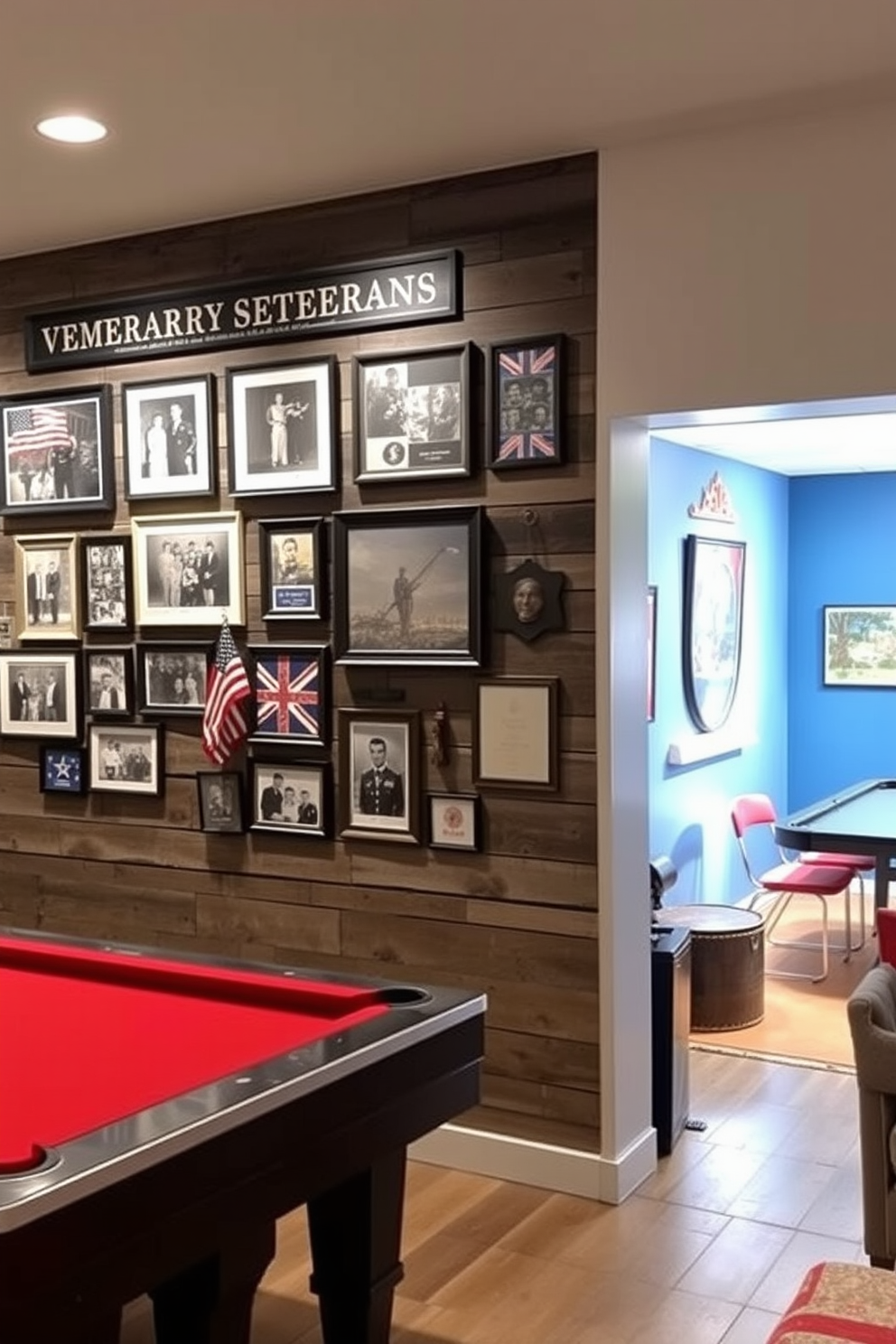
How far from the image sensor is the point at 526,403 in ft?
12.0

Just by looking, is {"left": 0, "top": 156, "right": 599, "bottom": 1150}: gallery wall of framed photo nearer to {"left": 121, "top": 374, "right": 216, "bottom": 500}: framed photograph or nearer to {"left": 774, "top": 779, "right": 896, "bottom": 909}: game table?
{"left": 121, "top": 374, "right": 216, "bottom": 500}: framed photograph

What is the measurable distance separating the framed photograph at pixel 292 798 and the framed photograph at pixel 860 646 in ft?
15.8

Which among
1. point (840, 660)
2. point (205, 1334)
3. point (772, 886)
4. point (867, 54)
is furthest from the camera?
point (840, 660)

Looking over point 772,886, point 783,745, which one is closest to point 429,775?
point 772,886

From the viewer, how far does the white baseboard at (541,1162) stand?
3682 millimetres

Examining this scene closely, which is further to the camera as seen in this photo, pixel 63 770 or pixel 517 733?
pixel 63 770

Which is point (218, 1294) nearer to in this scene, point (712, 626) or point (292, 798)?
point (292, 798)

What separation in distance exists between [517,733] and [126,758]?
4.58 ft

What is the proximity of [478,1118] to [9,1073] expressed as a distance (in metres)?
1.87

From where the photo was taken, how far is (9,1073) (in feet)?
7.57

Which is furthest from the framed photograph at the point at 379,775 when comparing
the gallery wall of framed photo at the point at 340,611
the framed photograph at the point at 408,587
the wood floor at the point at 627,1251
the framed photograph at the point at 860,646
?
the framed photograph at the point at 860,646

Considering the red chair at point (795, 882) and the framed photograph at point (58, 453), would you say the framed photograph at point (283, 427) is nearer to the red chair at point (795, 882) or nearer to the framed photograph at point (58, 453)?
the framed photograph at point (58, 453)

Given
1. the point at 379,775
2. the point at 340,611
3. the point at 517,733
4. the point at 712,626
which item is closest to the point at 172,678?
the point at 340,611

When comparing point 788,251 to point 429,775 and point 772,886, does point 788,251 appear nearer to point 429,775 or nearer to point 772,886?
point 429,775
